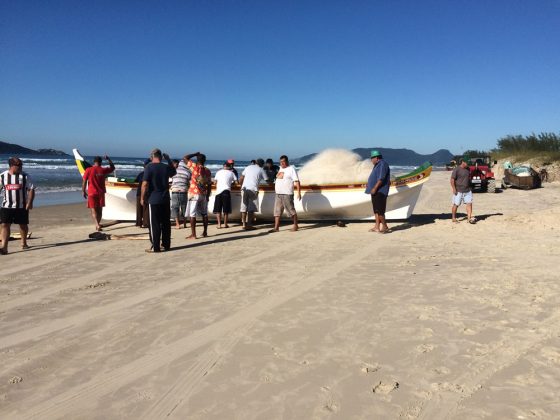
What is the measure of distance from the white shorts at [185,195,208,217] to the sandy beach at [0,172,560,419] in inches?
60.2

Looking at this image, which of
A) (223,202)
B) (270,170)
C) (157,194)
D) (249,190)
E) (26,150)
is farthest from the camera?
(26,150)

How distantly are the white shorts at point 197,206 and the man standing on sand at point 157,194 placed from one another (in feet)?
4.04

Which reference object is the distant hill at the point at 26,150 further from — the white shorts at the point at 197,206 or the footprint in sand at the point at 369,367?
the footprint in sand at the point at 369,367

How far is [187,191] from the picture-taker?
29.2 feet

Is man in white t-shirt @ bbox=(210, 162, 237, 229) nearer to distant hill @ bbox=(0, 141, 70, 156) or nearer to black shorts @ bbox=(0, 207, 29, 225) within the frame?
black shorts @ bbox=(0, 207, 29, 225)

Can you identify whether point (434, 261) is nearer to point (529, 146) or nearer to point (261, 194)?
point (261, 194)

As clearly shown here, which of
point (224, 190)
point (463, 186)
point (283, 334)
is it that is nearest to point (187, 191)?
point (224, 190)

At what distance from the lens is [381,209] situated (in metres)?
8.89

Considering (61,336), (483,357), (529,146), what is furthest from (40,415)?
(529,146)

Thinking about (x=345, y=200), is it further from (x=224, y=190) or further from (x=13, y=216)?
(x=13, y=216)

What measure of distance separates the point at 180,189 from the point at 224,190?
1.20 meters

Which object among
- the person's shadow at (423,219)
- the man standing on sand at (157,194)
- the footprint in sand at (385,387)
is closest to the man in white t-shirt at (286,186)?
the person's shadow at (423,219)

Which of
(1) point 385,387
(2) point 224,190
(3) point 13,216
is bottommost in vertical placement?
(1) point 385,387

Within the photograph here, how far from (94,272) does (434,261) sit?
476cm
